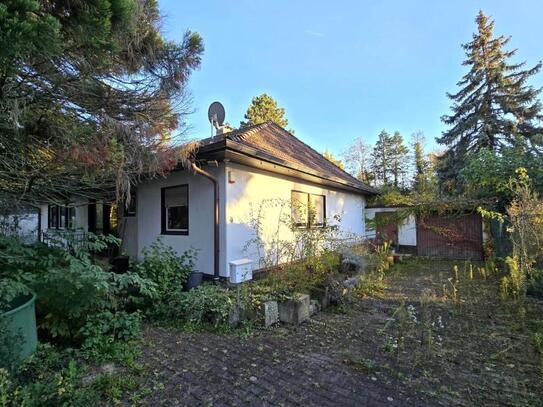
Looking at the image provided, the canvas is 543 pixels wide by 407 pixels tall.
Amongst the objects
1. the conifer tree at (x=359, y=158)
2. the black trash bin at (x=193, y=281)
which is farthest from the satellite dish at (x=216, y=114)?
the conifer tree at (x=359, y=158)

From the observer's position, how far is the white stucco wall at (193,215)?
6.01 m

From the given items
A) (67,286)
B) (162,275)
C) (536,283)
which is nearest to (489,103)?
(536,283)

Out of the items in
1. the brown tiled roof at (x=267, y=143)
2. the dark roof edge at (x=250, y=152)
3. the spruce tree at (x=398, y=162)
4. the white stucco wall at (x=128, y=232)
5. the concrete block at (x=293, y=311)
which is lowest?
the concrete block at (x=293, y=311)

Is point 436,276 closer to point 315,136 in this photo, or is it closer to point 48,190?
point 48,190

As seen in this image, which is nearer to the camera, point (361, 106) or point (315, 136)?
point (361, 106)

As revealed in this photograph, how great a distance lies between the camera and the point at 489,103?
18281mm

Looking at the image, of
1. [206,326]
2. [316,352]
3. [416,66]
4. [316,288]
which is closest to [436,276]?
[316,288]

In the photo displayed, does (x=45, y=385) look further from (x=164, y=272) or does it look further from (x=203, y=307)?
(x=164, y=272)

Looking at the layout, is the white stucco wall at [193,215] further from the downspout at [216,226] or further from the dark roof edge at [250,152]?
the dark roof edge at [250,152]

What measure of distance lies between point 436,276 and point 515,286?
278 cm

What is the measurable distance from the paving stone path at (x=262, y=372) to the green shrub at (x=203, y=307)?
1.08 feet

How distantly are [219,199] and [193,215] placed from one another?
0.86m

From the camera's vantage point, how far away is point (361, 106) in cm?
1869

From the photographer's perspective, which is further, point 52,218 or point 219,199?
point 52,218
